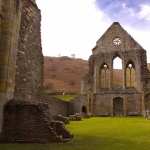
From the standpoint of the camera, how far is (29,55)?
1389 centimetres

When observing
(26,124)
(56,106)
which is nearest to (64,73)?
(56,106)

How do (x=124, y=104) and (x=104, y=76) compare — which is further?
(x=104, y=76)

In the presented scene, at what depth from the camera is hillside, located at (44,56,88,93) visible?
206 ft

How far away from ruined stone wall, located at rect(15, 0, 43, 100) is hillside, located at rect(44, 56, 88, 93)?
146 ft

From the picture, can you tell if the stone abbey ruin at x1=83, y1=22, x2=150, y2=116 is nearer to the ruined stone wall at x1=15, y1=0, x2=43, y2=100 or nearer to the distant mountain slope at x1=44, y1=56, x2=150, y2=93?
the distant mountain slope at x1=44, y1=56, x2=150, y2=93

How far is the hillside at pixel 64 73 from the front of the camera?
6288 centimetres

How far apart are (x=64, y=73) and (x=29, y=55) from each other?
5517 cm

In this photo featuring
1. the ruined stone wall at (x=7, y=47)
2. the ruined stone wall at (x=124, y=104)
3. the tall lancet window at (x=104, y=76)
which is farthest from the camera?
the tall lancet window at (x=104, y=76)

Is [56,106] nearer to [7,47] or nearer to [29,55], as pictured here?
[29,55]

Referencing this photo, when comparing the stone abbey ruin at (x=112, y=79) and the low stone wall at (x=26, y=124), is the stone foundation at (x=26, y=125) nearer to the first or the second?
the low stone wall at (x=26, y=124)

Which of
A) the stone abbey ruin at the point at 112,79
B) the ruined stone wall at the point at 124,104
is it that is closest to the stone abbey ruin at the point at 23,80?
the ruined stone wall at the point at 124,104

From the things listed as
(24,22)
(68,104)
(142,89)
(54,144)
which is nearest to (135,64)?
(142,89)

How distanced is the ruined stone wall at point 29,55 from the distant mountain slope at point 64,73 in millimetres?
44718

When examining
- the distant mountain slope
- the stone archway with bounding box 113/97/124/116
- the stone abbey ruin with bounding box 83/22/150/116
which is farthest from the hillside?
the stone archway with bounding box 113/97/124/116
